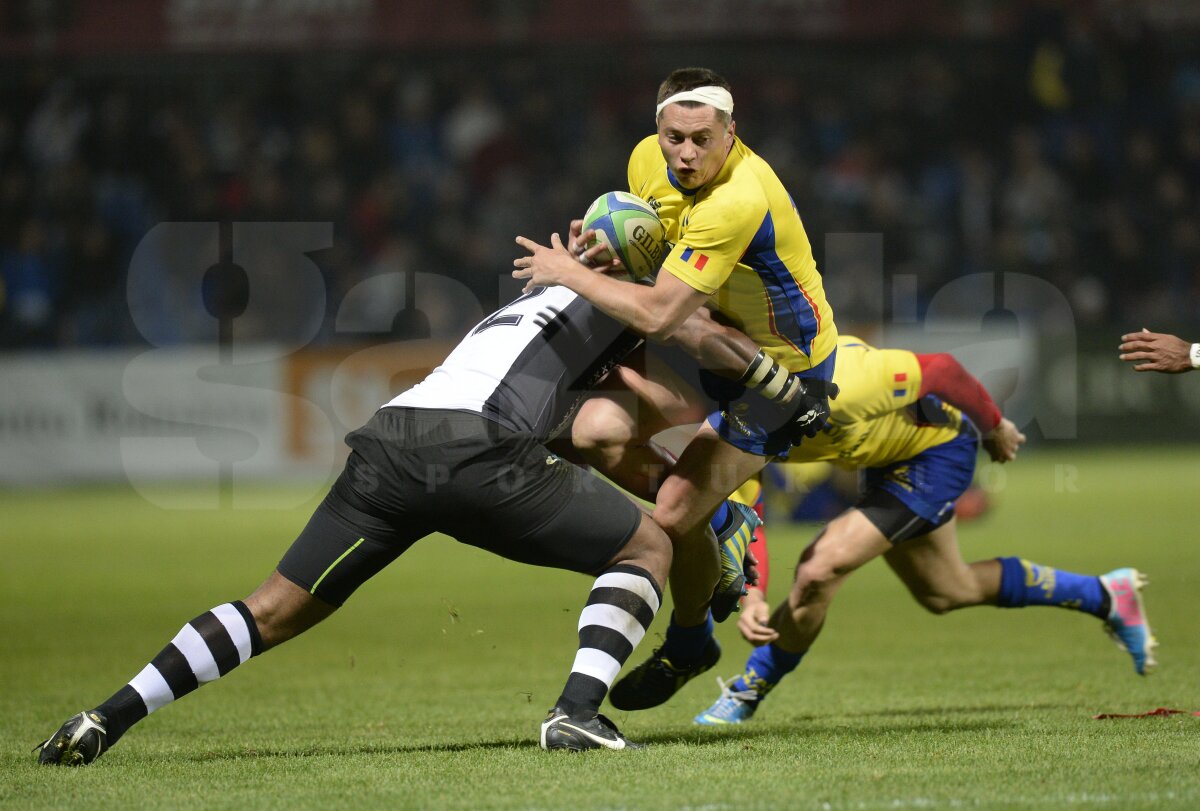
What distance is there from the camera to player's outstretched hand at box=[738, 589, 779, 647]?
5.93 m

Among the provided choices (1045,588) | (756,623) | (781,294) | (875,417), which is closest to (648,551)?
(756,623)

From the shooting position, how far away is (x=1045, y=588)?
23.0ft

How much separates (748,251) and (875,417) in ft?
4.51

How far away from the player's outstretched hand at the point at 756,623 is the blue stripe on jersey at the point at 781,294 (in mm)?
1034

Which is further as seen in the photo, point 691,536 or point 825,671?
point 825,671

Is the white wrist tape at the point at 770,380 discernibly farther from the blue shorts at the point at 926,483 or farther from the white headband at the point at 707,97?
the blue shorts at the point at 926,483

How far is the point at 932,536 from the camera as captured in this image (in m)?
6.78

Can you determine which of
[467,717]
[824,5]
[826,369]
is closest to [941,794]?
[826,369]

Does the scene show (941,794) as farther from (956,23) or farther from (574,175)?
(956,23)

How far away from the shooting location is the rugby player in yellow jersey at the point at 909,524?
6.48 meters

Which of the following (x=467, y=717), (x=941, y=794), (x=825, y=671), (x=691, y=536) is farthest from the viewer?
(x=825, y=671)

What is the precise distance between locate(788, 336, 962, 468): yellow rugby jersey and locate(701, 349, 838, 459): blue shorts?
2.16ft

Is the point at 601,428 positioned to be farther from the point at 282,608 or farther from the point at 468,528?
the point at 282,608

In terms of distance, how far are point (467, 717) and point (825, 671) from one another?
2218 millimetres
